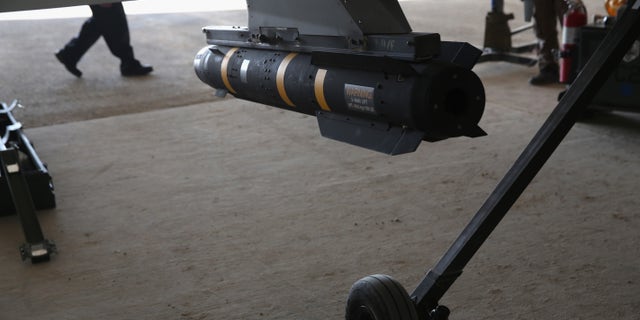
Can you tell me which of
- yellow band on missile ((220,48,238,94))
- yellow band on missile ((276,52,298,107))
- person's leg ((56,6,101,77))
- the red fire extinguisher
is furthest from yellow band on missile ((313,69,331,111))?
person's leg ((56,6,101,77))

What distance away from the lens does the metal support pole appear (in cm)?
183

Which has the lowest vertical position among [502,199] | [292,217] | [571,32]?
[292,217]

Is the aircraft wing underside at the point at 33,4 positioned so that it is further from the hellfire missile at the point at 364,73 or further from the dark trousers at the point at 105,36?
the dark trousers at the point at 105,36

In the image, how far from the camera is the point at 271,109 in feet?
16.7

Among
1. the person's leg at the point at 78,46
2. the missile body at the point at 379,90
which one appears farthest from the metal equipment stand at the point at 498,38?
the missile body at the point at 379,90

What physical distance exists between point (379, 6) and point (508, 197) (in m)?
0.59

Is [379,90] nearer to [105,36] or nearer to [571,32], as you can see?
[571,32]

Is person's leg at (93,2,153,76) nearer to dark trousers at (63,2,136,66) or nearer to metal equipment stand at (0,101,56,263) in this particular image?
dark trousers at (63,2,136,66)

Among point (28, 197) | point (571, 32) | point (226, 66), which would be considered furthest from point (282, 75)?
point (571, 32)

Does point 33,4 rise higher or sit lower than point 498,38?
higher

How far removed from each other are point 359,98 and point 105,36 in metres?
4.95

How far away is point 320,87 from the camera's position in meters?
2.00

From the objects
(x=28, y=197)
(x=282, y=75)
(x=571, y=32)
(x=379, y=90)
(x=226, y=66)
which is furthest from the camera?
(x=571, y=32)

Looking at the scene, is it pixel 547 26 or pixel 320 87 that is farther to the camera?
pixel 547 26
